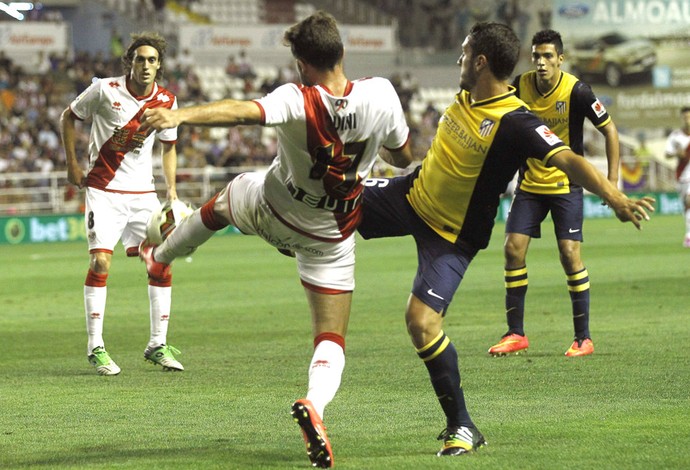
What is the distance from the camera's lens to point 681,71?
141ft

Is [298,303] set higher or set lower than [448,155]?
lower

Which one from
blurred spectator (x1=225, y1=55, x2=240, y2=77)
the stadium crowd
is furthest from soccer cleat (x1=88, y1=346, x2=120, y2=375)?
blurred spectator (x1=225, y1=55, x2=240, y2=77)

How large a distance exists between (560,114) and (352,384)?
2810 millimetres

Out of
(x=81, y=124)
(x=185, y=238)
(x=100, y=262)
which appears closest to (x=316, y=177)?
(x=185, y=238)

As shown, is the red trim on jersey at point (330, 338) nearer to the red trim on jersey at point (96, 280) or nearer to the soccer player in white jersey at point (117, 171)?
the soccer player in white jersey at point (117, 171)

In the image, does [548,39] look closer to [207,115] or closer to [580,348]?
[580,348]

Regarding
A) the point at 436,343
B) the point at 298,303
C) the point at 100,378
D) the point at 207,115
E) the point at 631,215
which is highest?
the point at 207,115

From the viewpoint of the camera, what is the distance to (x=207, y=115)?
5.53m

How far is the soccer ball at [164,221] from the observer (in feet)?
24.0

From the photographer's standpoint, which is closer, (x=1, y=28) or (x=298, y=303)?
(x=298, y=303)

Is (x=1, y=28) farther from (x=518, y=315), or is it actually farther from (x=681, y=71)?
(x=518, y=315)

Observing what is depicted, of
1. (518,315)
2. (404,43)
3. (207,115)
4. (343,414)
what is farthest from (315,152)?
(404,43)

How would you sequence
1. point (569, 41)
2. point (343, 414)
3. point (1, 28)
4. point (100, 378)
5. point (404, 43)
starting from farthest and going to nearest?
point (404, 43) → point (569, 41) → point (1, 28) → point (100, 378) → point (343, 414)

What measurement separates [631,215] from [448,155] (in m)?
1.13
